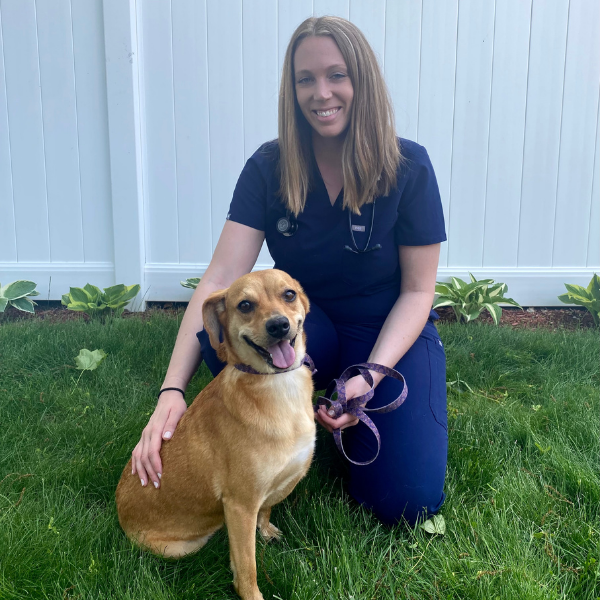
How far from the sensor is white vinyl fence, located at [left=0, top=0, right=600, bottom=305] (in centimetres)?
426

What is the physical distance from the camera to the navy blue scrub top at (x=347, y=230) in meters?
2.37

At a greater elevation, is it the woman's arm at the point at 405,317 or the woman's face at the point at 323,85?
the woman's face at the point at 323,85

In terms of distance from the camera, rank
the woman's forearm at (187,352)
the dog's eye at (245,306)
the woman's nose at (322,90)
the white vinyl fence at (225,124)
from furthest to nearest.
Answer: the white vinyl fence at (225,124), the woman's nose at (322,90), the woman's forearm at (187,352), the dog's eye at (245,306)

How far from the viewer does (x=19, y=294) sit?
14.3ft

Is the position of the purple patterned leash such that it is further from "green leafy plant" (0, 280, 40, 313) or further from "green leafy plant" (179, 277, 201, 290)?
"green leafy plant" (0, 280, 40, 313)

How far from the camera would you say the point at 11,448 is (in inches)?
96.4

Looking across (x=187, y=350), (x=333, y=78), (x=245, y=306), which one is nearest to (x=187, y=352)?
(x=187, y=350)

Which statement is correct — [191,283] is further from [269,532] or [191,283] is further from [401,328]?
[269,532]

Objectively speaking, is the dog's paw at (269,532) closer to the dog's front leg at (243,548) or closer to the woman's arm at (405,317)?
the dog's front leg at (243,548)

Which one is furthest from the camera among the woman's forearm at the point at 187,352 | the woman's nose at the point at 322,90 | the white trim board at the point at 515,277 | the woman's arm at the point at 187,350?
the white trim board at the point at 515,277

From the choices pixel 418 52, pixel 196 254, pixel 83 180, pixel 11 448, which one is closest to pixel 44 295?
pixel 83 180

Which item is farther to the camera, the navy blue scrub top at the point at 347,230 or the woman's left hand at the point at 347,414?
the navy blue scrub top at the point at 347,230

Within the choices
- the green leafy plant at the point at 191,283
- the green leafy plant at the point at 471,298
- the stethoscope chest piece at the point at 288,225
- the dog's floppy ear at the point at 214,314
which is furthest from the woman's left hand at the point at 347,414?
the green leafy plant at the point at 191,283

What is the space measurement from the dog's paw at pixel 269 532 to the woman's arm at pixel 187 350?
0.47 meters
